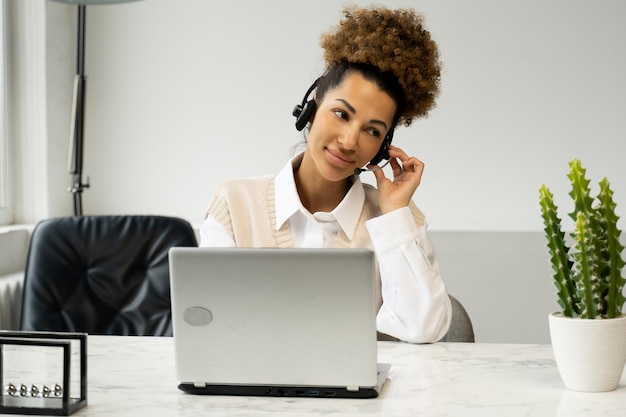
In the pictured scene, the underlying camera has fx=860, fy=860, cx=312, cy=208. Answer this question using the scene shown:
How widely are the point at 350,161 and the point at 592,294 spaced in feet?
2.70

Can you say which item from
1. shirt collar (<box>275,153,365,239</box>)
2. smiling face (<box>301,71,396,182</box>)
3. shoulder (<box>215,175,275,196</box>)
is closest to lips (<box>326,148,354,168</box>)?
smiling face (<box>301,71,396,182</box>)

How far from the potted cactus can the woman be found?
602 mm

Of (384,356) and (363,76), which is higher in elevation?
(363,76)

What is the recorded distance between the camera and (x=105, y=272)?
8.79 feet

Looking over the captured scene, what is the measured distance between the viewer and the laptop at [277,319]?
4.08 ft

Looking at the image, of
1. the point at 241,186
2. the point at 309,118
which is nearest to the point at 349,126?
the point at 309,118

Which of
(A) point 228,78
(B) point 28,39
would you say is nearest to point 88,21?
(B) point 28,39

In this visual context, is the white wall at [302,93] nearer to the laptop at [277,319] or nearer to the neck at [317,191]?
the neck at [317,191]

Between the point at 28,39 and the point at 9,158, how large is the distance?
44cm

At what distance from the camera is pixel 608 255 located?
1303 mm

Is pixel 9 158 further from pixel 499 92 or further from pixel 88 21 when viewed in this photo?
pixel 499 92

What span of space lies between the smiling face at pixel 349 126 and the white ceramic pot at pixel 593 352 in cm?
Result: 80

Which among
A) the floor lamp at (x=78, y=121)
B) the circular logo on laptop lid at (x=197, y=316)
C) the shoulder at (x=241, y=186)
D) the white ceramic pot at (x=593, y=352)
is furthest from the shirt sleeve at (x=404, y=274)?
the floor lamp at (x=78, y=121)

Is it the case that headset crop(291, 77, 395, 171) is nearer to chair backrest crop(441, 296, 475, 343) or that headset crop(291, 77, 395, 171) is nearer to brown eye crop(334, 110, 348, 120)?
brown eye crop(334, 110, 348, 120)
